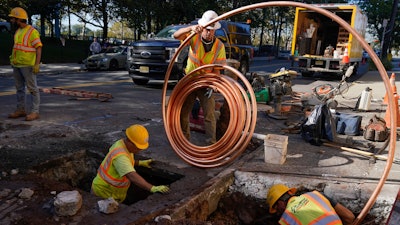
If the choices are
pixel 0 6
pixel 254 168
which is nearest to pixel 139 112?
pixel 254 168

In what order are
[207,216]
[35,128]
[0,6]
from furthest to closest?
[0,6]
[35,128]
[207,216]

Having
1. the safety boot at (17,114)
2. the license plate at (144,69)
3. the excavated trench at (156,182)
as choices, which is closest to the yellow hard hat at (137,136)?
the excavated trench at (156,182)

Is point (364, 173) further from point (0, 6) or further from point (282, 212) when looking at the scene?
point (0, 6)

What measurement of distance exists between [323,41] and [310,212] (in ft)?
57.9

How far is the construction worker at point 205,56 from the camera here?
197 inches

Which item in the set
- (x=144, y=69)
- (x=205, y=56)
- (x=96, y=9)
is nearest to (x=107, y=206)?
(x=205, y=56)

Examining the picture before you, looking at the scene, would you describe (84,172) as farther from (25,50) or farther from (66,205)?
(25,50)

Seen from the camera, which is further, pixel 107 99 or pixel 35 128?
pixel 107 99

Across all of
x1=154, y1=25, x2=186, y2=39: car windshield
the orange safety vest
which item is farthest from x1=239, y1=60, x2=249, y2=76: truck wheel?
the orange safety vest

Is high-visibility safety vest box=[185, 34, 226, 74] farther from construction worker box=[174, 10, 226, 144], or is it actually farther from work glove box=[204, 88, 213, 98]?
A: work glove box=[204, 88, 213, 98]

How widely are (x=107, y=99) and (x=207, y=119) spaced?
428 cm

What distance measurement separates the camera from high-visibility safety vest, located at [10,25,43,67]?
6.08 meters

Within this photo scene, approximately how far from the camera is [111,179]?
359 cm

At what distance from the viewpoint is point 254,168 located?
446 cm
